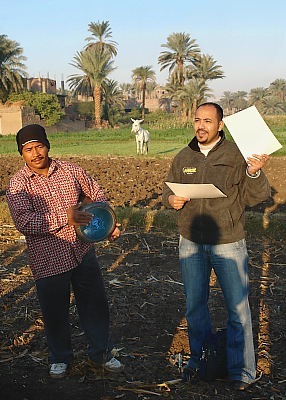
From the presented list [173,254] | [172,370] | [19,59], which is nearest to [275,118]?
[19,59]

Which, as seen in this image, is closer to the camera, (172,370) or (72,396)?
(72,396)

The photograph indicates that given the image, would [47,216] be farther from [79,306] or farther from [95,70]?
[95,70]

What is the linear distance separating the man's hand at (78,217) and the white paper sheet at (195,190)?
1.92 ft

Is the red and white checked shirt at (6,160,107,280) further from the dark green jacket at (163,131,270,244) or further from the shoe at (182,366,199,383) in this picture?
the shoe at (182,366,199,383)

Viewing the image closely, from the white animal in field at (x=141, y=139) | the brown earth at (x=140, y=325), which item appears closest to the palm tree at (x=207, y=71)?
the white animal in field at (x=141, y=139)

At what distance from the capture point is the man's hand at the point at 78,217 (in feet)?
10.4

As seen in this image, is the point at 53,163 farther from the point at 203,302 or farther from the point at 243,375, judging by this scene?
the point at 243,375

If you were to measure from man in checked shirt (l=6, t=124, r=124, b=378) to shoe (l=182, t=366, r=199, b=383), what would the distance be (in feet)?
1.55

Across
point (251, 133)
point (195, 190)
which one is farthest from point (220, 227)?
point (251, 133)

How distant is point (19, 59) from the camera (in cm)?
4919

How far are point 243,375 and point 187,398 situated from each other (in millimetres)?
413

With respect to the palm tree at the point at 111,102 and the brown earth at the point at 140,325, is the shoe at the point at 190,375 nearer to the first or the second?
the brown earth at the point at 140,325

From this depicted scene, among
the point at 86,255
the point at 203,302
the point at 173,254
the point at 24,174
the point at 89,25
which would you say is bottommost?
the point at 173,254

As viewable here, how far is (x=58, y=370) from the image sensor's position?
346 cm
